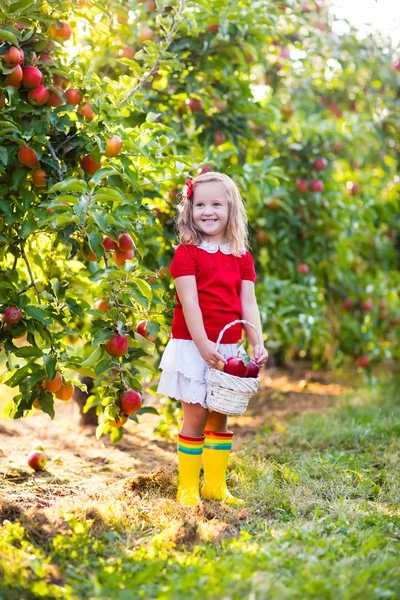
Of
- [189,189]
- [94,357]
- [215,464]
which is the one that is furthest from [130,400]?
[189,189]

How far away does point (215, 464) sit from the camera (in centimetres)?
261

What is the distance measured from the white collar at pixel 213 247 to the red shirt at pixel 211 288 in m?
0.01

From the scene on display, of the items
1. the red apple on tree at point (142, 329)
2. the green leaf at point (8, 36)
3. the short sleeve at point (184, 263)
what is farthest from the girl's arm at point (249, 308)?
the green leaf at point (8, 36)

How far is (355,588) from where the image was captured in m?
1.72

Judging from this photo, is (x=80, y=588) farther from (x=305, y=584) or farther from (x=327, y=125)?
(x=327, y=125)

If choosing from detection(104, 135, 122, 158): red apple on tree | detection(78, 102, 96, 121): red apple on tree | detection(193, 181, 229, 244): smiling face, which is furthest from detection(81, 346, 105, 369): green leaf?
detection(78, 102, 96, 121): red apple on tree

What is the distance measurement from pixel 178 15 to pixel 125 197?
0.77m

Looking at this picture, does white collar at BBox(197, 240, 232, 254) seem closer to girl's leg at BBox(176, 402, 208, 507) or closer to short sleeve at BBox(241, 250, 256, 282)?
short sleeve at BBox(241, 250, 256, 282)

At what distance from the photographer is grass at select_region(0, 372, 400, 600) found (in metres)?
1.74

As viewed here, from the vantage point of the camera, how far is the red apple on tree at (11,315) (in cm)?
235

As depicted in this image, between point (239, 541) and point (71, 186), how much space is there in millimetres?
1171

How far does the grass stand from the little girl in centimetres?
16

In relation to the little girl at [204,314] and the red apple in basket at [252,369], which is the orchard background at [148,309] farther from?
the red apple in basket at [252,369]

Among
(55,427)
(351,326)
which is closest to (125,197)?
(55,427)
